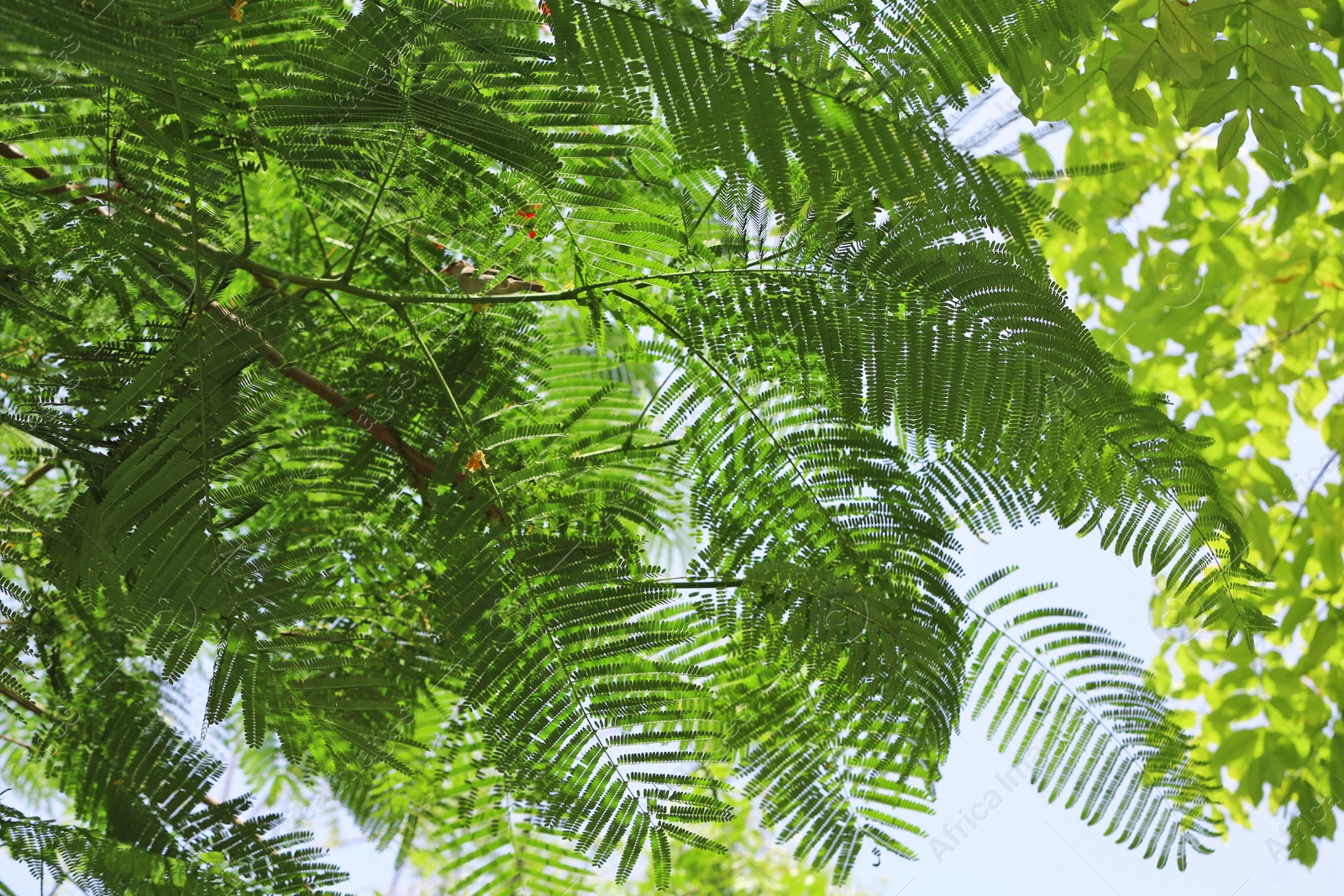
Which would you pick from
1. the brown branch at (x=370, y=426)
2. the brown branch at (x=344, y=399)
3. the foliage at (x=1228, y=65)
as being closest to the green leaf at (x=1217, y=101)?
the foliage at (x=1228, y=65)

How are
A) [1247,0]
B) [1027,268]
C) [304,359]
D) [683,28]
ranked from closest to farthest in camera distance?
[683,28], [1027,268], [1247,0], [304,359]

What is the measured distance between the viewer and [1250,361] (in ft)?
6.40

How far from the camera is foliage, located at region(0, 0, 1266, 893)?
54 centimetres

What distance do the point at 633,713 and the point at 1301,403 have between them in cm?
187

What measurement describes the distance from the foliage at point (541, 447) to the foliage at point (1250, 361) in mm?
1083

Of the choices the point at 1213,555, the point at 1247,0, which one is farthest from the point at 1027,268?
the point at 1247,0

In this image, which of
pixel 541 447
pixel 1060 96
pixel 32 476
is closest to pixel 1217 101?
pixel 1060 96

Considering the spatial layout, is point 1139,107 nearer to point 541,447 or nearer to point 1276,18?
point 1276,18

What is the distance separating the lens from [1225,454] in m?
1.83

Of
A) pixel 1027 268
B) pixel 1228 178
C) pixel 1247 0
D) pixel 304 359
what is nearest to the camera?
pixel 1027 268

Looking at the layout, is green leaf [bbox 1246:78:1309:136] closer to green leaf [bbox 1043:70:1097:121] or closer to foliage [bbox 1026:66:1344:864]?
green leaf [bbox 1043:70:1097:121]

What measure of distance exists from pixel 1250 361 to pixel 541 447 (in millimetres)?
1783

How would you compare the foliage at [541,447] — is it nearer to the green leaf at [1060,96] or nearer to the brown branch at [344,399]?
the brown branch at [344,399]

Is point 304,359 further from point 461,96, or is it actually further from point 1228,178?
point 1228,178
